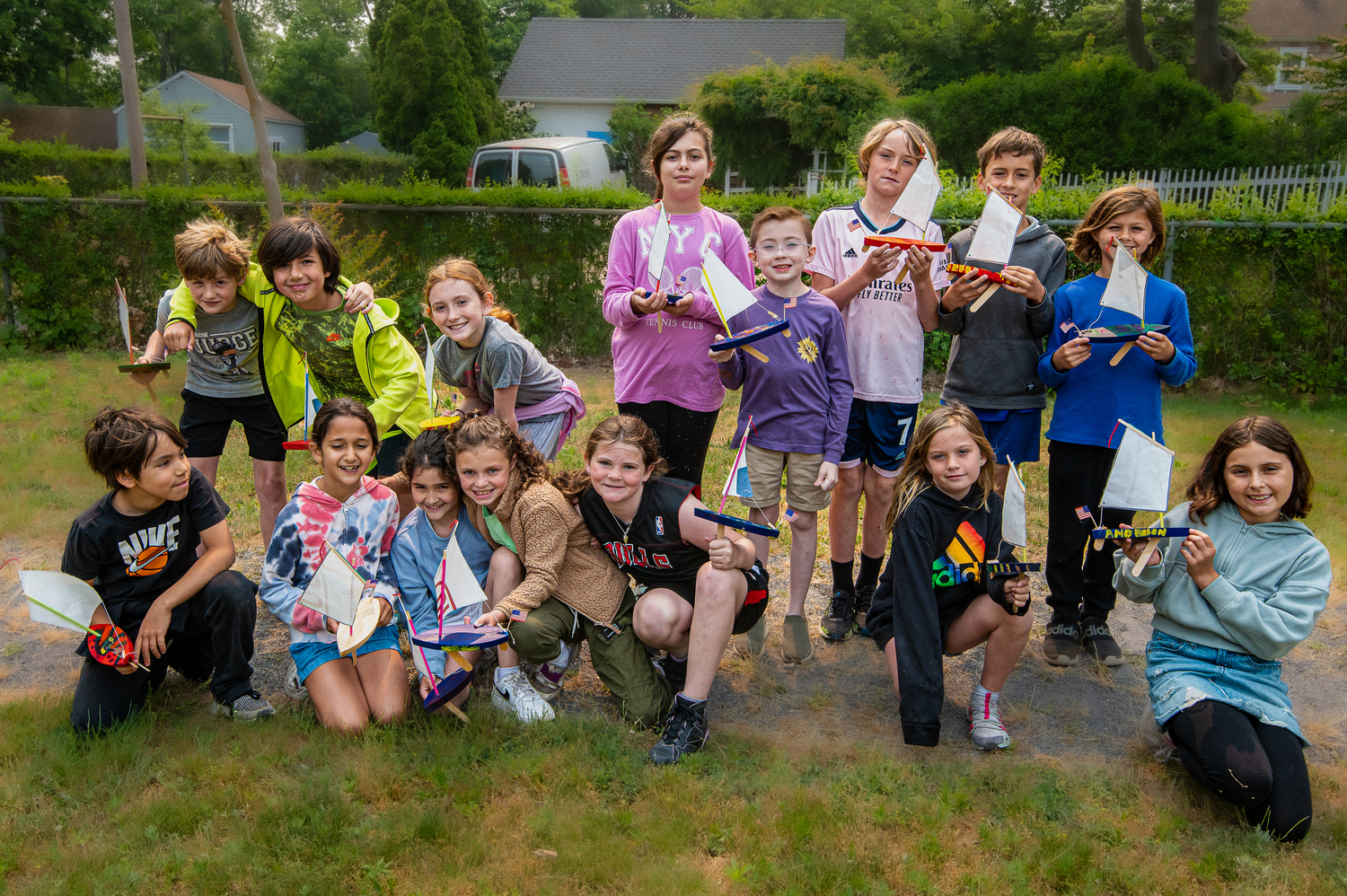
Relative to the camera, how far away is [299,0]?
5122cm

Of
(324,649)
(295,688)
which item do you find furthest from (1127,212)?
(295,688)

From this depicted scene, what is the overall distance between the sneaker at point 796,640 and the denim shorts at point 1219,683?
123 centimetres

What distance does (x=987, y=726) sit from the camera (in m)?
3.05

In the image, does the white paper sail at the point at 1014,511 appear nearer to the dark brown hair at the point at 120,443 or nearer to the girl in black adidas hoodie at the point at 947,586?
the girl in black adidas hoodie at the point at 947,586

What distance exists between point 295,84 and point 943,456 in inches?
1826

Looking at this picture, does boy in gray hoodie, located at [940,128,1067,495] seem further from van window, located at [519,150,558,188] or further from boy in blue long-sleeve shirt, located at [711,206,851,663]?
van window, located at [519,150,558,188]

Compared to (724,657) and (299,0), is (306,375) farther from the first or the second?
(299,0)

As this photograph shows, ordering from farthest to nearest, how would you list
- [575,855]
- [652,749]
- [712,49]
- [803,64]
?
[712,49] < [803,64] < [652,749] < [575,855]

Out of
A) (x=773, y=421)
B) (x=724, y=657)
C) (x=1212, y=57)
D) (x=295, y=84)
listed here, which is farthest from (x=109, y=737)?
(x=295, y=84)

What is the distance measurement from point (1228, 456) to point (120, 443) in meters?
3.58

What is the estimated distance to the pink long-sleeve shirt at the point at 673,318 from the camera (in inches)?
137

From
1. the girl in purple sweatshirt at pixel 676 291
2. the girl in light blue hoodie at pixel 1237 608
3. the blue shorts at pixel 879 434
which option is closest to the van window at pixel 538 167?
the girl in purple sweatshirt at pixel 676 291

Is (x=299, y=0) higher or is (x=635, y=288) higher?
(x=299, y=0)

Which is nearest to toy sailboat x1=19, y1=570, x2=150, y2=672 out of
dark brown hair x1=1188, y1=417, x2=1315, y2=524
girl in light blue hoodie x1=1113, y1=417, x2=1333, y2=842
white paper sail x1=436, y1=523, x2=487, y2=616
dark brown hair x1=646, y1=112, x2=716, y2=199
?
white paper sail x1=436, y1=523, x2=487, y2=616
